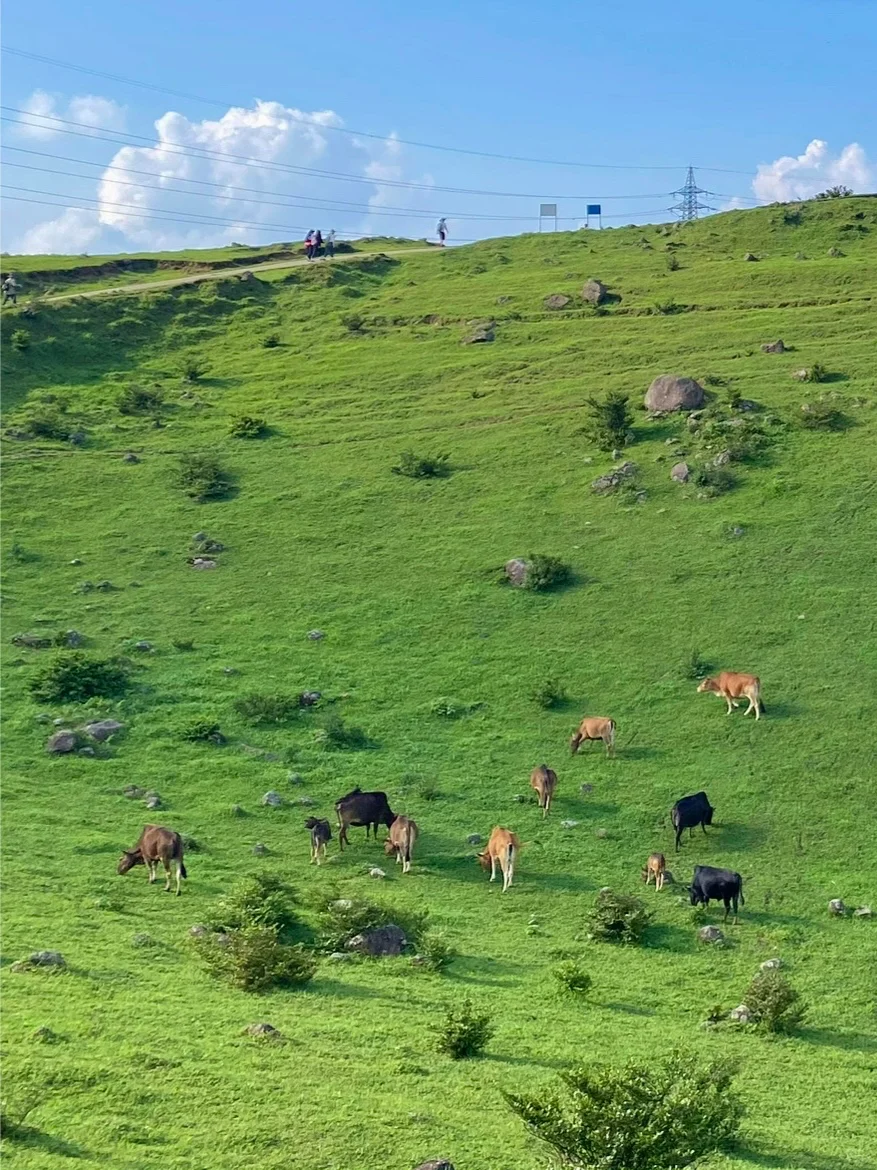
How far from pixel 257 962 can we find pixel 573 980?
3.95m

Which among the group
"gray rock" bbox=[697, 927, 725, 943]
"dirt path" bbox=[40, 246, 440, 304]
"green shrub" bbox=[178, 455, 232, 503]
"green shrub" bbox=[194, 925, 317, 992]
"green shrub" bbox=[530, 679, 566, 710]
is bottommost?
"gray rock" bbox=[697, 927, 725, 943]

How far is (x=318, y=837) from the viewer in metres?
19.9

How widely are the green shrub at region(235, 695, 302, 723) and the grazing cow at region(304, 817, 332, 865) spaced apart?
221 inches

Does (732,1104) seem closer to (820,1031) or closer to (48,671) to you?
(820,1031)

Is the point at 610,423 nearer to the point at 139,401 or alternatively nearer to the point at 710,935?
the point at 139,401

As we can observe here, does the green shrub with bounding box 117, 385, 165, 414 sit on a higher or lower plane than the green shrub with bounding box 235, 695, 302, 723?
higher

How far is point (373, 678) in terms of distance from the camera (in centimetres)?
2756

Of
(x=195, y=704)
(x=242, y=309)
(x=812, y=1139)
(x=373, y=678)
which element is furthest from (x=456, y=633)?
(x=242, y=309)

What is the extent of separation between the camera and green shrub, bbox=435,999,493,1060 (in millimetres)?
12461

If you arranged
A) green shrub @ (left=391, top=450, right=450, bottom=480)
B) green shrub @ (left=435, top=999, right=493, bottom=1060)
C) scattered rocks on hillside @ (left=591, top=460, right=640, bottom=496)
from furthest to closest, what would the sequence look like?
1. green shrub @ (left=391, top=450, right=450, bottom=480)
2. scattered rocks on hillside @ (left=591, top=460, right=640, bottom=496)
3. green shrub @ (left=435, top=999, right=493, bottom=1060)

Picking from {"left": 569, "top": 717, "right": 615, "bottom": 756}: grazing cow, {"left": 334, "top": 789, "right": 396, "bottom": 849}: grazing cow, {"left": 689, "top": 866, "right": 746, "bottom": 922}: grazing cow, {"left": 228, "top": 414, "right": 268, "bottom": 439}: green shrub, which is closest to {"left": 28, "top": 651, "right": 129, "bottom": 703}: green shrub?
{"left": 334, "top": 789, "right": 396, "bottom": 849}: grazing cow

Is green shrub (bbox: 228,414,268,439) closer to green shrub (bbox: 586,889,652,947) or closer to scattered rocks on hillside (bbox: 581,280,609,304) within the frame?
scattered rocks on hillside (bbox: 581,280,609,304)

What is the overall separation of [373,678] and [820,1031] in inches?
587

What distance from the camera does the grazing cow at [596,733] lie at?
23812 millimetres
